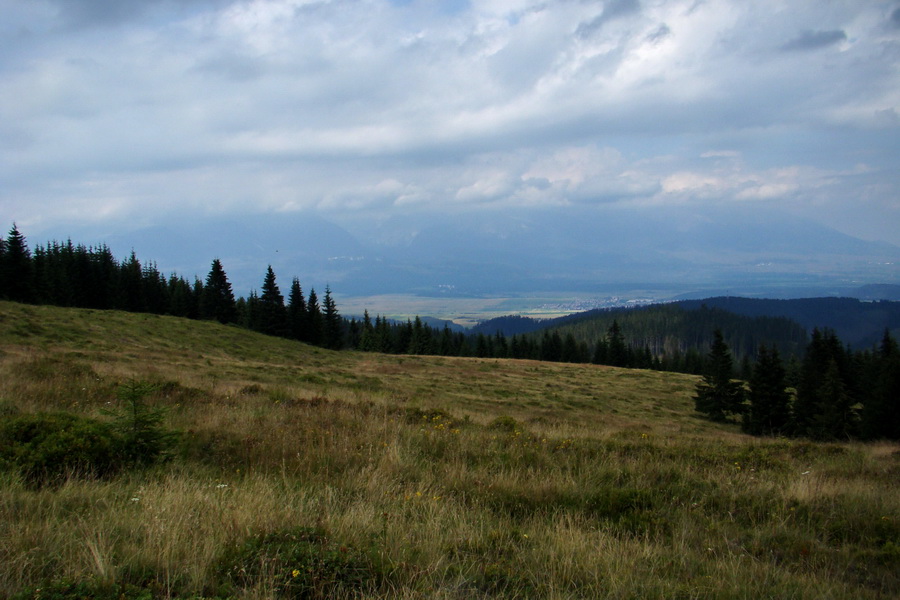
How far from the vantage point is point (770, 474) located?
6.93 metres

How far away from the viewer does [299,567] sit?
3170mm

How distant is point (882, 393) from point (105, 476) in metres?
45.0

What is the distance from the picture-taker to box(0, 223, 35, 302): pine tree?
4950 centimetres

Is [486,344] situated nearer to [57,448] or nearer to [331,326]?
[331,326]

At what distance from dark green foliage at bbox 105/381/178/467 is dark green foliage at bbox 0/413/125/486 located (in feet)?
0.31

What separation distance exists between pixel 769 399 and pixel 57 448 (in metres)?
42.8

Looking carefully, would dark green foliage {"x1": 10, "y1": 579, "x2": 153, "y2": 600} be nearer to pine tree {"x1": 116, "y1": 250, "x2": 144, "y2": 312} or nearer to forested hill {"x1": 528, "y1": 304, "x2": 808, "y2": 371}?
pine tree {"x1": 116, "y1": 250, "x2": 144, "y2": 312}

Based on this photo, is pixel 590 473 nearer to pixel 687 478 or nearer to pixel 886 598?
pixel 687 478

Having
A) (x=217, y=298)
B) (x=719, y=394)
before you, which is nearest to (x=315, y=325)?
(x=217, y=298)

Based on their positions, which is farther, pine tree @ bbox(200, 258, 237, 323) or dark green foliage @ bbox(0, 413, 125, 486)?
pine tree @ bbox(200, 258, 237, 323)

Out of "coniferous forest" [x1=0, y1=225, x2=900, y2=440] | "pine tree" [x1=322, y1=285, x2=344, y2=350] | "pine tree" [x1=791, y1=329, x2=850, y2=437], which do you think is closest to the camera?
"pine tree" [x1=791, y1=329, x2=850, y2=437]

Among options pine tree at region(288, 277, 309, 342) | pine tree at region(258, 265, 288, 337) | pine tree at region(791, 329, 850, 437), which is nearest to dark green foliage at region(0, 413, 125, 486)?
pine tree at region(791, 329, 850, 437)

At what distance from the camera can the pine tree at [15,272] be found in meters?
49.5

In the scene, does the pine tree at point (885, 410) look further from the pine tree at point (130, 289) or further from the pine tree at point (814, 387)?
the pine tree at point (130, 289)
